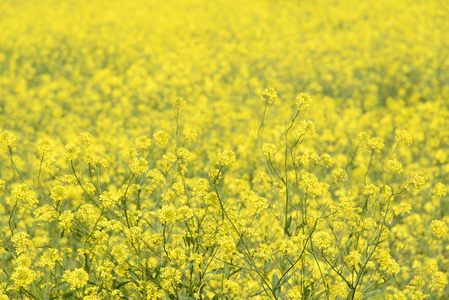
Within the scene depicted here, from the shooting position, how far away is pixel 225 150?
8.51ft

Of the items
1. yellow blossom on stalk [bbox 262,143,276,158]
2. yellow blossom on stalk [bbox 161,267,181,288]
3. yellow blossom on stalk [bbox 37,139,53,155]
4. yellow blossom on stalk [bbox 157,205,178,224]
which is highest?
yellow blossom on stalk [bbox 262,143,276,158]

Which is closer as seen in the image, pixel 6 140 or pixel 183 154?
pixel 6 140

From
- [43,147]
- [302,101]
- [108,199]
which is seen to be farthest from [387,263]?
[43,147]

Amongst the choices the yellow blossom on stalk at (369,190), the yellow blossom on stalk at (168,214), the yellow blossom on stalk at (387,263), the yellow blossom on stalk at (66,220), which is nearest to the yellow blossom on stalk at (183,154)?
the yellow blossom on stalk at (168,214)

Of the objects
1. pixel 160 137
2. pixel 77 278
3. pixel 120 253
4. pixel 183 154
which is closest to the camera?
pixel 77 278

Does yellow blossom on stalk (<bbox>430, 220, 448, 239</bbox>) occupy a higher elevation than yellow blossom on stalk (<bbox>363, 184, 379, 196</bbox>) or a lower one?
lower

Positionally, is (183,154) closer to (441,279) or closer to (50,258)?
(50,258)

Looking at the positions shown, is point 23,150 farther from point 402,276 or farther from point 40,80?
point 402,276

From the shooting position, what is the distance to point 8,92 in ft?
32.7

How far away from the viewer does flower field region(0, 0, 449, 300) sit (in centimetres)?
Answer: 269

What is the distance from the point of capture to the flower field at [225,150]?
2.69 m

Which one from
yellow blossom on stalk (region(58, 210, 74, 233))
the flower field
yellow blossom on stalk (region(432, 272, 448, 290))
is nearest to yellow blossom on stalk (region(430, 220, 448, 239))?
the flower field

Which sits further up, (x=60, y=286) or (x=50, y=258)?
(x=50, y=258)

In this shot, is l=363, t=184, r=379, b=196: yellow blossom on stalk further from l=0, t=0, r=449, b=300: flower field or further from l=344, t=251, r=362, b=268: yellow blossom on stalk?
l=344, t=251, r=362, b=268: yellow blossom on stalk
